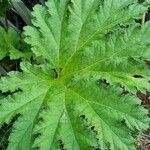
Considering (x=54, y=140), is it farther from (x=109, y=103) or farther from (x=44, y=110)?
(x=109, y=103)

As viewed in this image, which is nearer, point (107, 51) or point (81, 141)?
point (81, 141)

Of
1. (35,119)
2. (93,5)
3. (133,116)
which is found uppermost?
(93,5)

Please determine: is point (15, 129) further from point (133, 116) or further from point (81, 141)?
point (133, 116)

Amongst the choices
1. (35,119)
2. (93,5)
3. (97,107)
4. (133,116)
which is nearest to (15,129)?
(35,119)

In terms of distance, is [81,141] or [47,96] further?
[47,96]

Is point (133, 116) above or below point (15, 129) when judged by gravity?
below

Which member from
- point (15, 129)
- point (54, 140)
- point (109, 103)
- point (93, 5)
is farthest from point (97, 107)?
point (93, 5)
